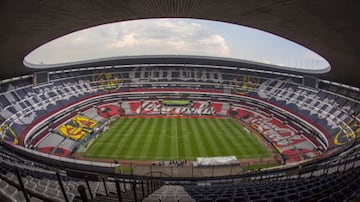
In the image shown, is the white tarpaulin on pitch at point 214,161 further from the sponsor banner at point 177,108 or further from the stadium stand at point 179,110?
the sponsor banner at point 177,108

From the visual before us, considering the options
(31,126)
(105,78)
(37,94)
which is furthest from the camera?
(105,78)

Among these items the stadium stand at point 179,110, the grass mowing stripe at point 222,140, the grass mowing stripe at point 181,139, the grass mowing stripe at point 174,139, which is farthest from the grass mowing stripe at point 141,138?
the grass mowing stripe at point 222,140

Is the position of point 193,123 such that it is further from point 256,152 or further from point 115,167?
point 115,167

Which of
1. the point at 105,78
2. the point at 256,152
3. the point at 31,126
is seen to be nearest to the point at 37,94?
the point at 31,126

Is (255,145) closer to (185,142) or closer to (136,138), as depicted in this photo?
(185,142)

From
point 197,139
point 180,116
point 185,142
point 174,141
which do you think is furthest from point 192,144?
point 180,116

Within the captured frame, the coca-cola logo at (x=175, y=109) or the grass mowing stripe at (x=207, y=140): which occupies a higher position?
the grass mowing stripe at (x=207, y=140)
